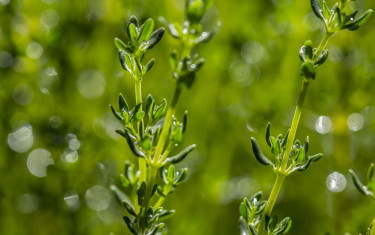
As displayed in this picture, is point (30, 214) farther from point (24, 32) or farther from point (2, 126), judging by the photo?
point (24, 32)

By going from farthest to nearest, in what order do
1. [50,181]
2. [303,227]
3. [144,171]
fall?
[303,227], [50,181], [144,171]

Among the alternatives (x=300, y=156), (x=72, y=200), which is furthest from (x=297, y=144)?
(x=72, y=200)

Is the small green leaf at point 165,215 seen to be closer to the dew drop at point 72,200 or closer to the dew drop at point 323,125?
the dew drop at point 72,200

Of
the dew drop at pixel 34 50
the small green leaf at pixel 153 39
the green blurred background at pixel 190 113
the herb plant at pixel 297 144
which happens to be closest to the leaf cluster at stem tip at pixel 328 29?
the herb plant at pixel 297 144

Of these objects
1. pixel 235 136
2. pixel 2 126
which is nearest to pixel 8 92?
pixel 2 126

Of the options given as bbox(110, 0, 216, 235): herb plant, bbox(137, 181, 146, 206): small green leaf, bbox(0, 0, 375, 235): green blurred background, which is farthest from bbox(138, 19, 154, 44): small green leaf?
bbox(0, 0, 375, 235): green blurred background

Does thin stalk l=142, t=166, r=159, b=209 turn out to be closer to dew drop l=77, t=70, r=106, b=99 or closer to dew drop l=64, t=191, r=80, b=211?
dew drop l=64, t=191, r=80, b=211
